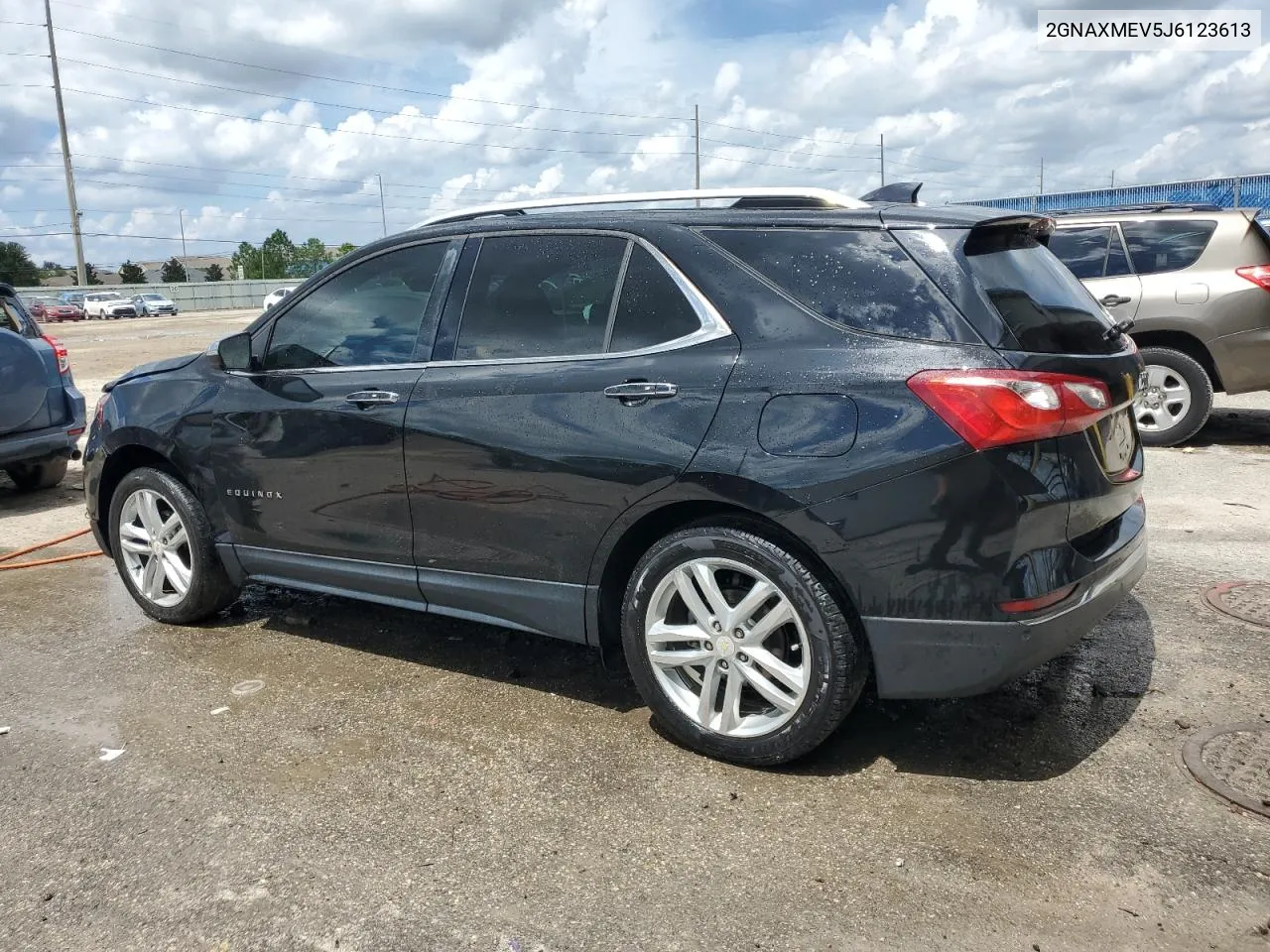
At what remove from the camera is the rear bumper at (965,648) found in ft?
9.73

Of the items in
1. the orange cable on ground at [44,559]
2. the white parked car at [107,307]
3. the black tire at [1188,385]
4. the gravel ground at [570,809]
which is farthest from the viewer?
the white parked car at [107,307]

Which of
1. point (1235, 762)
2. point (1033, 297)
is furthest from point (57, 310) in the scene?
point (1235, 762)

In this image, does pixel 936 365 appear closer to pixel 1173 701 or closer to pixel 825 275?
pixel 825 275

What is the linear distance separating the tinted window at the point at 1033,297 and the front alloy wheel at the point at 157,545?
3.58 meters

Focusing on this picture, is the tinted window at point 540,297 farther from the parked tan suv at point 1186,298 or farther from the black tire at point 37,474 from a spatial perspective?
the black tire at point 37,474

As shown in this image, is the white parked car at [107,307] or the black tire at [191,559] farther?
the white parked car at [107,307]

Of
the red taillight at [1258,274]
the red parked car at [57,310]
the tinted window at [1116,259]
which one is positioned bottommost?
the red taillight at [1258,274]

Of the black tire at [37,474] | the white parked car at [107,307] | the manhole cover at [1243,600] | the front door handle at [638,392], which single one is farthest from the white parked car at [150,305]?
the manhole cover at [1243,600]

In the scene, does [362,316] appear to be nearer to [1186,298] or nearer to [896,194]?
[896,194]

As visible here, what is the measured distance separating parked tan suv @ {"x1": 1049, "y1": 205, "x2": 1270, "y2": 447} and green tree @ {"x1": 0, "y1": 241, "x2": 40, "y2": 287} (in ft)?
285

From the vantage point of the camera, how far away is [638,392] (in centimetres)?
341

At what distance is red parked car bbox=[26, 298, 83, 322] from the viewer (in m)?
53.3

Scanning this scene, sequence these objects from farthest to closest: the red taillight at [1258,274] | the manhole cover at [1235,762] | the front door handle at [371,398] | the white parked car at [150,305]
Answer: the white parked car at [150,305] < the red taillight at [1258,274] < the front door handle at [371,398] < the manhole cover at [1235,762]

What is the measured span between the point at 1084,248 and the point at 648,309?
654 centimetres
